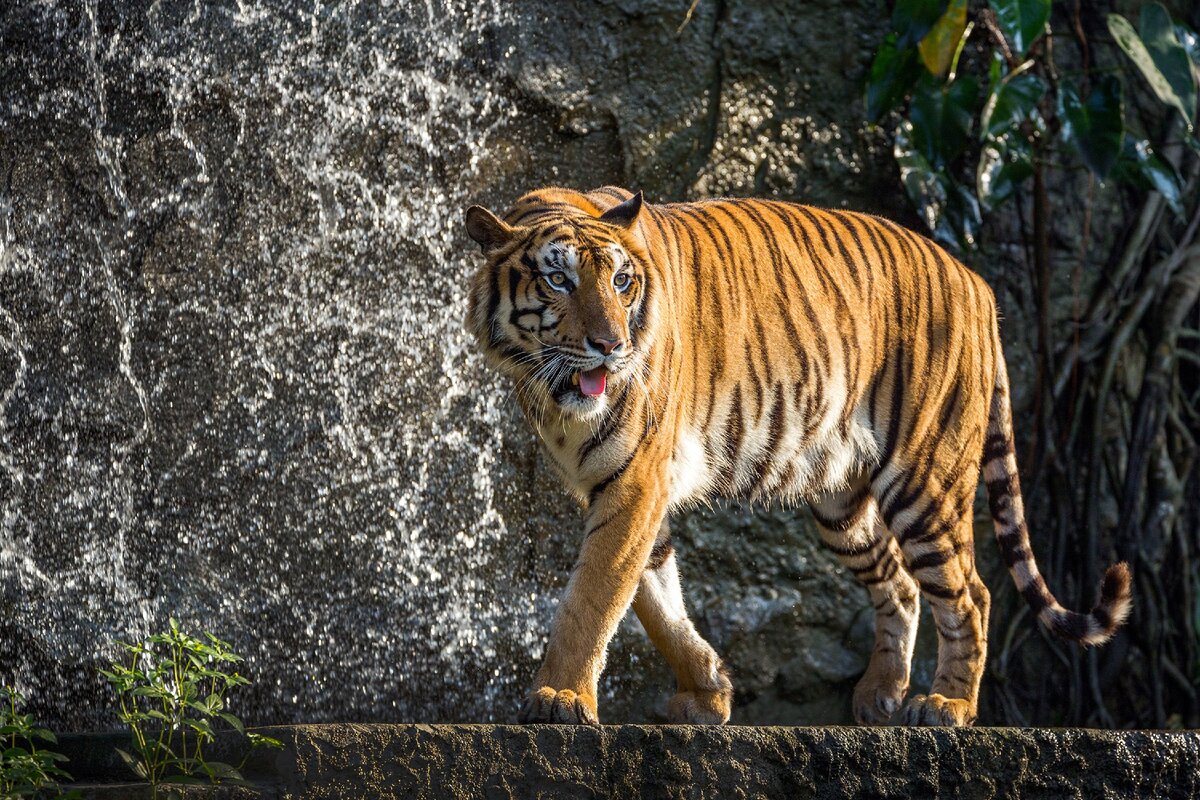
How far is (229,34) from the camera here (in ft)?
Answer: 16.1

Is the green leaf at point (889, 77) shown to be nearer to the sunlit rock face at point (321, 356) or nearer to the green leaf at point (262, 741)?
the sunlit rock face at point (321, 356)

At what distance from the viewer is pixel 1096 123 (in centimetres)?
517

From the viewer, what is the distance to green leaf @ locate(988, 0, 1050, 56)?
481 cm

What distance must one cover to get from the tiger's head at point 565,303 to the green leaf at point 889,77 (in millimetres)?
2274

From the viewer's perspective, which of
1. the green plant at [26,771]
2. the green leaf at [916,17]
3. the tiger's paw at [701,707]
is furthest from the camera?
the green leaf at [916,17]

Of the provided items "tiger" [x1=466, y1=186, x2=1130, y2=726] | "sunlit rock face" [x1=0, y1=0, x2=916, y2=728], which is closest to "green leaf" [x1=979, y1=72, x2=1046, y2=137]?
"sunlit rock face" [x1=0, y1=0, x2=916, y2=728]

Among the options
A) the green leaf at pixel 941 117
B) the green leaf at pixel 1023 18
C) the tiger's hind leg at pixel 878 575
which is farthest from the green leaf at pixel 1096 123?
the tiger's hind leg at pixel 878 575

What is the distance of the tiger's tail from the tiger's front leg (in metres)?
1.10

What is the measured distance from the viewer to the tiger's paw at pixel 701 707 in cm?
331

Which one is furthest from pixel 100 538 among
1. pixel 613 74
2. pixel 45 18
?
pixel 613 74

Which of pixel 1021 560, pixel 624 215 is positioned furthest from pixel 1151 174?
pixel 624 215

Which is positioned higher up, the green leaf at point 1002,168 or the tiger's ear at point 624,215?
the tiger's ear at point 624,215

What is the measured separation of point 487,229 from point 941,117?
8.60 ft

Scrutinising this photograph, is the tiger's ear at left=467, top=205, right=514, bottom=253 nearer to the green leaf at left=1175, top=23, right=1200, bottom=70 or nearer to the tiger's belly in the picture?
the tiger's belly
